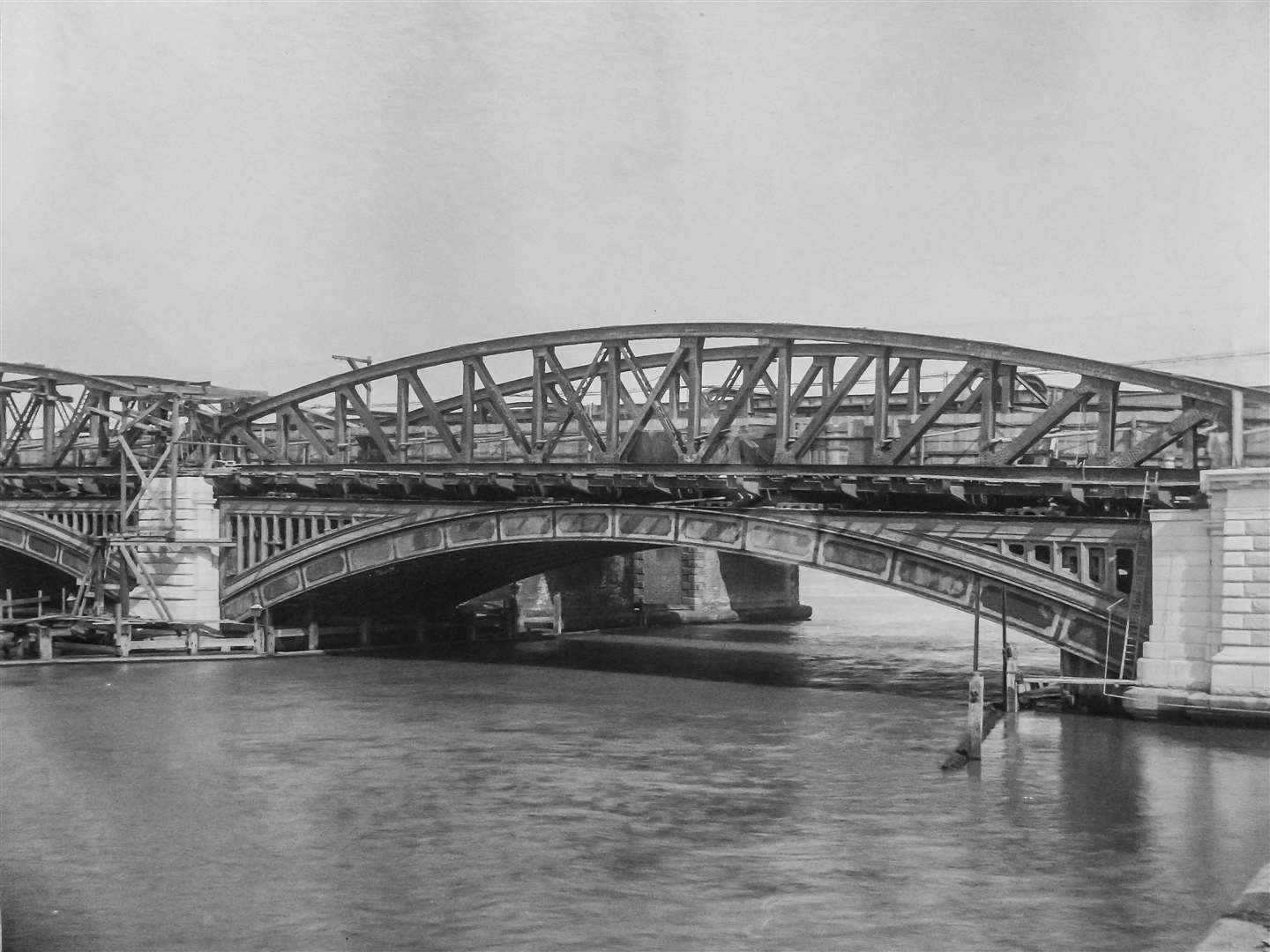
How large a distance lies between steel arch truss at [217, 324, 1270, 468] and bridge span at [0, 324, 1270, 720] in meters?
0.12

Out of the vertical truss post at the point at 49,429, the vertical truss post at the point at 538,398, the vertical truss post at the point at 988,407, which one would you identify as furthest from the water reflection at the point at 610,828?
the vertical truss post at the point at 49,429

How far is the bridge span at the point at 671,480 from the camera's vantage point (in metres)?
38.4

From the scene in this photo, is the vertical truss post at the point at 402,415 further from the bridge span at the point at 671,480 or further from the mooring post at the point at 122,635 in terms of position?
the mooring post at the point at 122,635

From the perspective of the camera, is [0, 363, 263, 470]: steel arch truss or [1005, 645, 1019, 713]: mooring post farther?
[0, 363, 263, 470]: steel arch truss

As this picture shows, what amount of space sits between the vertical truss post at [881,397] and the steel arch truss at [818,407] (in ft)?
0.18

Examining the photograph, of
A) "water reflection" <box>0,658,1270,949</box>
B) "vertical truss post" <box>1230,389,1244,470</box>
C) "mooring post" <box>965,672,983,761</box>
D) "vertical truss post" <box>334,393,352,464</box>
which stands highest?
"vertical truss post" <box>334,393,352,464</box>

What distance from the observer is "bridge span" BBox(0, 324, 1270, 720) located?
3844cm

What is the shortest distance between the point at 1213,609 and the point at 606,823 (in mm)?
16647

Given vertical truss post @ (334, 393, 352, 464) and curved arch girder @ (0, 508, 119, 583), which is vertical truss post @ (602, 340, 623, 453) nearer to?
vertical truss post @ (334, 393, 352, 464)

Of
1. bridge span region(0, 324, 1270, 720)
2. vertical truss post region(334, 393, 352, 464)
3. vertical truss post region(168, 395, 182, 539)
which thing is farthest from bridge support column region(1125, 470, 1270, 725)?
vertical truss post region(168, 395, 182, 539)

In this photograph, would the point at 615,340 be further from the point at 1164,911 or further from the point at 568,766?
the point at 1164,911

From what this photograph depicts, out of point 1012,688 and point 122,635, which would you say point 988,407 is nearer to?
point 1012,688

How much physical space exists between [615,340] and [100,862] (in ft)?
85.7

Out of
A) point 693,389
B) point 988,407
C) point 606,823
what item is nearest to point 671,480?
point 693,389
